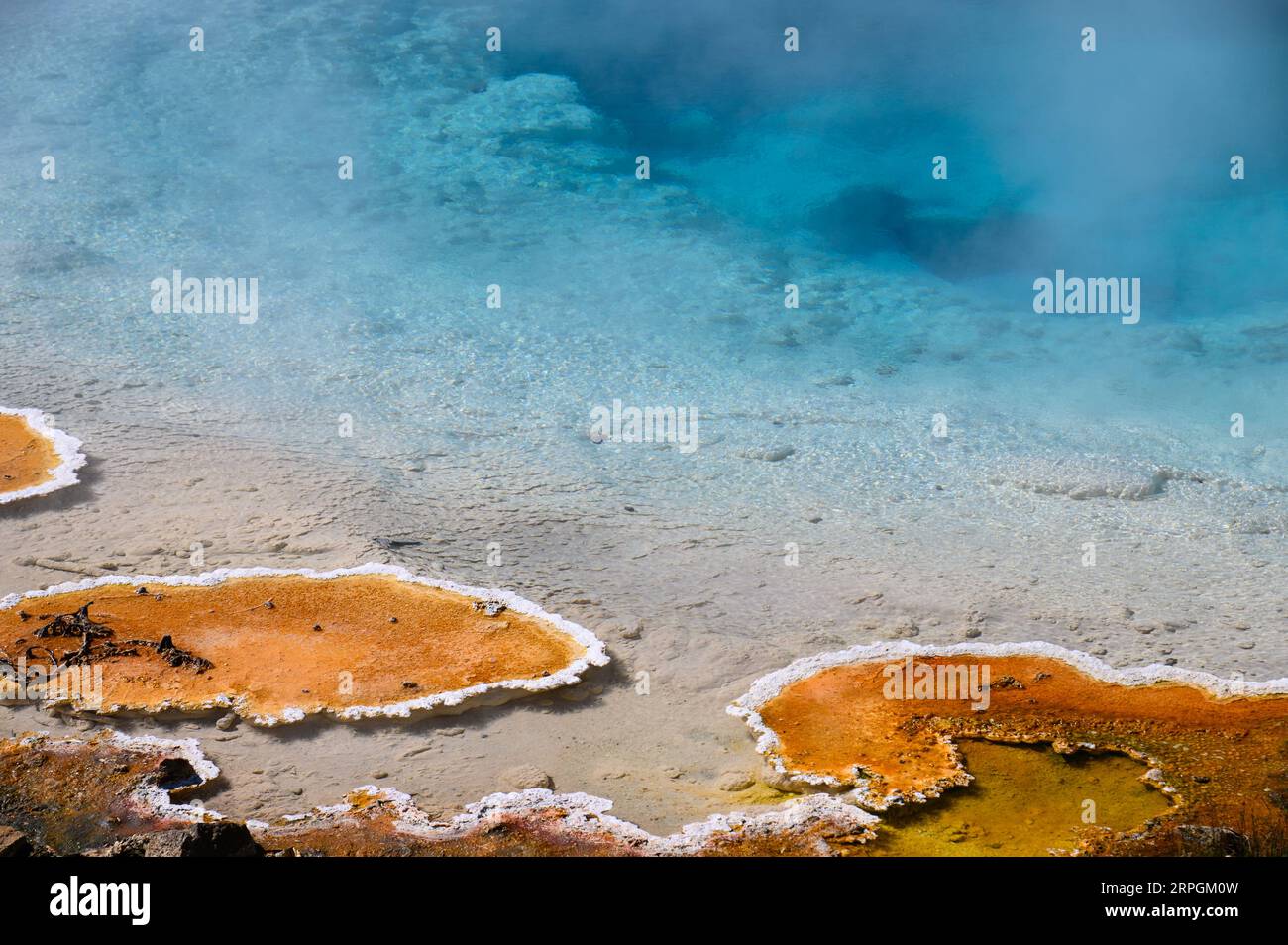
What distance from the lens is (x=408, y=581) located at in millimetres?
5680

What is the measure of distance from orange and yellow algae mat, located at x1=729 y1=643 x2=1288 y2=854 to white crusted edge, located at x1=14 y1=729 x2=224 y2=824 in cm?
207

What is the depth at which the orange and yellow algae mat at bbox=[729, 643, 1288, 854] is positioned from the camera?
4082mm

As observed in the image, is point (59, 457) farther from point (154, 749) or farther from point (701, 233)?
point (701, 233)

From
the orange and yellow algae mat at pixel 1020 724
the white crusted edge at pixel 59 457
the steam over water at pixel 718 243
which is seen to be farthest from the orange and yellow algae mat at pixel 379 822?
the steam over water at pixel 718 243

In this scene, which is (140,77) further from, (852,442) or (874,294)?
(852,442)

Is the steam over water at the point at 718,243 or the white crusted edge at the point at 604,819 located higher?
the steam over water at the point at 718,243

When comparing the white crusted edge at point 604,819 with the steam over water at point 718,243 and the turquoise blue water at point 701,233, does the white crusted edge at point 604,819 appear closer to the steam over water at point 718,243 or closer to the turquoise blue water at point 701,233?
the steam over water at point 718,243

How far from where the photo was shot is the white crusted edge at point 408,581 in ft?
15.3

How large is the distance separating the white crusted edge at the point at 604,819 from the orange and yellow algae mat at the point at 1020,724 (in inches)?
6.1

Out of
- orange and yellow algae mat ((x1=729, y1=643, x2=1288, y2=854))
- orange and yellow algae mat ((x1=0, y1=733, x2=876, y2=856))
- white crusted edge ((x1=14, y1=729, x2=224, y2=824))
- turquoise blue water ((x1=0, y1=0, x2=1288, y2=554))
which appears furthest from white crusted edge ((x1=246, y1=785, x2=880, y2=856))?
turquoise blue water ((x1=0, y1=0, x2=1288, y2=554))

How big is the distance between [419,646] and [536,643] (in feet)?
1.69

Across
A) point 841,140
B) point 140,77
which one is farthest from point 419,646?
point 140,77

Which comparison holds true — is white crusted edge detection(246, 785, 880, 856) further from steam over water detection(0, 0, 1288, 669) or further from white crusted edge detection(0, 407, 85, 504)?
white crusted edge detection(0, 407, 85, 504)

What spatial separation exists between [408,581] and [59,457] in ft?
8.81
